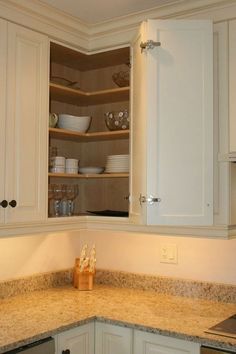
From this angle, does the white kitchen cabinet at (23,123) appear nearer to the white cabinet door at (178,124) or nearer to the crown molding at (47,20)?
the crown molding at (47,20)

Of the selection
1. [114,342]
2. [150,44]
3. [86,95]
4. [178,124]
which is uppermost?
[150,44]

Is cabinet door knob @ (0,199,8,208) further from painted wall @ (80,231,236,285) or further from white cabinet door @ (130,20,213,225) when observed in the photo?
painted wall @ (80,231,236,285)

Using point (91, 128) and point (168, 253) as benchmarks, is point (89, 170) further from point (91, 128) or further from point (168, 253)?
point (168, 253)

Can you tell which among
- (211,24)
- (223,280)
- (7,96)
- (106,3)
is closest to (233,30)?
(211,24)

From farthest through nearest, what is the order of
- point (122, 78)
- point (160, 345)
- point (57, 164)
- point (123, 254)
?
point (123, 254) → point (122, 78) → point (57, 164) → point (160, 345)

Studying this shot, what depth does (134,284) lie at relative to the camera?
9.22ft

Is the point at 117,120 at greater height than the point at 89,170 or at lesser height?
greater

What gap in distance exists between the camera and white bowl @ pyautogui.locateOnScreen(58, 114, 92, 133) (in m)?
2.68

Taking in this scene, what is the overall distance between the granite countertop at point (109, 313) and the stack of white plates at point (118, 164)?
735 millimetres

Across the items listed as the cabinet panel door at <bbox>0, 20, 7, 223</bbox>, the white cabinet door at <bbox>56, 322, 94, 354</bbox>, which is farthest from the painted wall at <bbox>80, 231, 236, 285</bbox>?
the cabinet panel door at <bbox>0, 20, 7, 223</bbox>

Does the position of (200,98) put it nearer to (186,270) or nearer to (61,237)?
(186,270)

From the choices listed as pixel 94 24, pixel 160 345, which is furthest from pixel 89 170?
pixel 160 345

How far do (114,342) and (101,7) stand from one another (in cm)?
172

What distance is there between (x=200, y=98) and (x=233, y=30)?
1.23 ft
